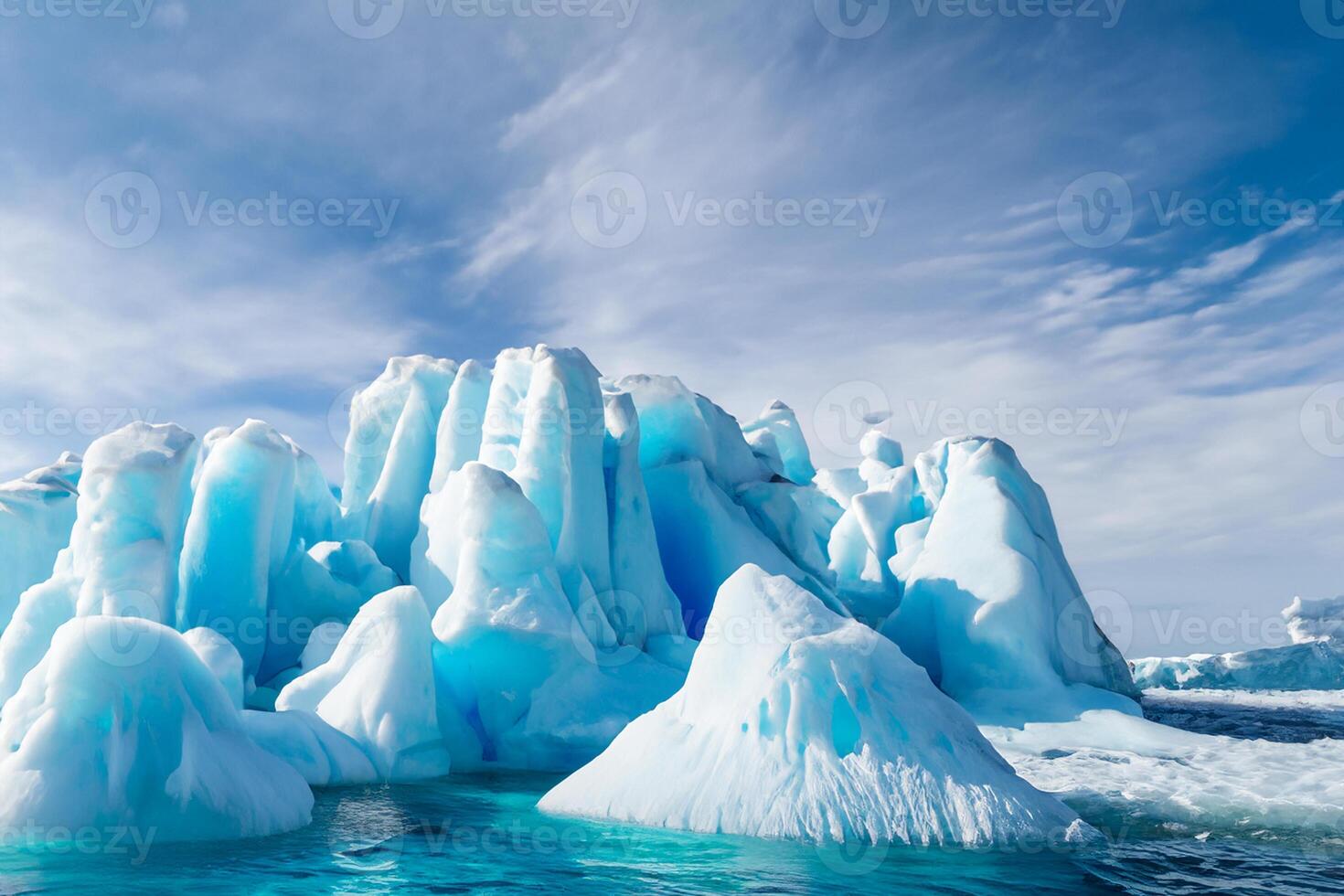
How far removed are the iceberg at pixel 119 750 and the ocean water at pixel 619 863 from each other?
0.78ft

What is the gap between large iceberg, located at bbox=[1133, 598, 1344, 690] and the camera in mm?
34594

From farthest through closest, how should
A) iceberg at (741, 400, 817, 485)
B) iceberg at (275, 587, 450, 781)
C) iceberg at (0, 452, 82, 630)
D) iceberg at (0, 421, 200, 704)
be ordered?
1. iceberg at (741, 400, 817, 485)
2. iceberg at (0, 452, 82, 630)
3. iceberg at (0, 421, 200, 704)
4. iceberg at (275, 587, 450, 781)

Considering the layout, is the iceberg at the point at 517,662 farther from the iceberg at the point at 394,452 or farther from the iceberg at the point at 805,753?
the iceberg at the point at 394,452

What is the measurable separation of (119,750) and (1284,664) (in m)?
37.9

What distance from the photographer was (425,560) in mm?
18641

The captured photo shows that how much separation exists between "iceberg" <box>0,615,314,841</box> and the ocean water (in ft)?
0.78

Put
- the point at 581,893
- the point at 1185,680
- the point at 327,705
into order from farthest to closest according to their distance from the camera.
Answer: the point at 1185,680, the point at 327,705, the point at 581,893

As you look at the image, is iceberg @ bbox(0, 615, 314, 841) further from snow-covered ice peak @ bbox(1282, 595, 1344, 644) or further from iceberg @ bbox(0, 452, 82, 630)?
snow-covered ice peak @ bbox(1282, 595, 1344, 644)

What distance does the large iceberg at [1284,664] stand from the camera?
113ft

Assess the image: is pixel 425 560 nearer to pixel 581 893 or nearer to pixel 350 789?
pixel 350 789

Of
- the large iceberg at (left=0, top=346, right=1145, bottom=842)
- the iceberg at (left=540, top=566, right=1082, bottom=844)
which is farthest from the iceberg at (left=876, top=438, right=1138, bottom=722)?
the iceberg at (left=540, top=566, right=1082, bottom=844)

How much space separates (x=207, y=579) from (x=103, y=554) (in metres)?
2.17

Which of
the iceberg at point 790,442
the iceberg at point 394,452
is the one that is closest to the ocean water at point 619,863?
the iceberg at point 394,452

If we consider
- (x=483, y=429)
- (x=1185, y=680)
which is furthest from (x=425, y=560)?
(x=1185, y=680)
